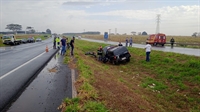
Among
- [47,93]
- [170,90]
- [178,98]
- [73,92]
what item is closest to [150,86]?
[170,90]

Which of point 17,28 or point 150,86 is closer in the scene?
point 150,86

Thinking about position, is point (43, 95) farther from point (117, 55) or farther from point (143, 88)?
point (117, 55)

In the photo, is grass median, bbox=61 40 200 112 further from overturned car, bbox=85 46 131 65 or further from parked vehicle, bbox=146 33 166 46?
parked vehicle, bbox=146 33 166 46

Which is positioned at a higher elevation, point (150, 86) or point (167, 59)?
point (167, 59)

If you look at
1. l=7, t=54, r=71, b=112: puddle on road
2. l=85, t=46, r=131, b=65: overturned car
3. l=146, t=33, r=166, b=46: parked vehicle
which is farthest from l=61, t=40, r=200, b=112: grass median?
l=146, t=33, r=166, b=46: parked vehicle

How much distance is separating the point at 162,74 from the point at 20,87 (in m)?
8.93

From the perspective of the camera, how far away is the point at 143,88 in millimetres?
9484

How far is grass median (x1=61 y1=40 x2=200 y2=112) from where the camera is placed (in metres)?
5.30

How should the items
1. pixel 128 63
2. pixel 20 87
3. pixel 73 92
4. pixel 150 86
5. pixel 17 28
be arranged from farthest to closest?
pixel 17 28 < pixel 128 63 < pixel 150 86 < pixel 20 87 < pixel 73 92

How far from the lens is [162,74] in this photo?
39.3 feet

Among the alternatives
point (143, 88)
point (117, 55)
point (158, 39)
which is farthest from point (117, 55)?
point (158, 39)

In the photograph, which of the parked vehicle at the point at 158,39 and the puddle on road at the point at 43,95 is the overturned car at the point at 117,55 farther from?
the parked vehicle at the point at 158,39

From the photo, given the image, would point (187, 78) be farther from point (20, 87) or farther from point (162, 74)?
point (20, 87)

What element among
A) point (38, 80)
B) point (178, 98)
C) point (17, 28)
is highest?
point (17, 28)
